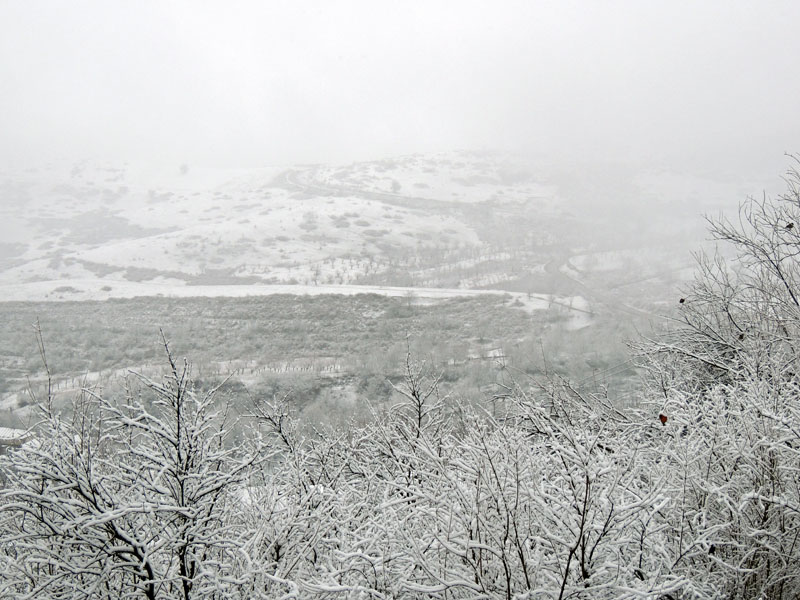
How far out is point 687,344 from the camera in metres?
8.71

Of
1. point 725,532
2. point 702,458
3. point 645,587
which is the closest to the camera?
point 645,587

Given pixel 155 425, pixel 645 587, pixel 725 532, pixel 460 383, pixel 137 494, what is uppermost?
pixel 155 425

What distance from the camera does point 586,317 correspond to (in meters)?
24.4

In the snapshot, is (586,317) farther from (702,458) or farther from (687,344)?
(702,458)

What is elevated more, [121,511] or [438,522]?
[121,511]

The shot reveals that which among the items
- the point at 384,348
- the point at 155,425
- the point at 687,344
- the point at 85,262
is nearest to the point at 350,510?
the point at 155,425

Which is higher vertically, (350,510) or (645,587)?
(645,587)

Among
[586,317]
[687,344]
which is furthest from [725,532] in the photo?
[586,317]

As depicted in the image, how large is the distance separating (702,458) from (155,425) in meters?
4.16

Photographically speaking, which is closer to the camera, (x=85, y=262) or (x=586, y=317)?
(x=586, y=317)

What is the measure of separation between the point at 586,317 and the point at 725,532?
22.1 m

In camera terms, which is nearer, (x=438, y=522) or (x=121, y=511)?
(x=121, y=511)

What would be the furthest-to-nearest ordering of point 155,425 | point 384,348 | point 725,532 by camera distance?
point 384,348 < point 725,532 < point 155,425

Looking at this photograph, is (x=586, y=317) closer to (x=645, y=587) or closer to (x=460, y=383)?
(x=460, y=383)
